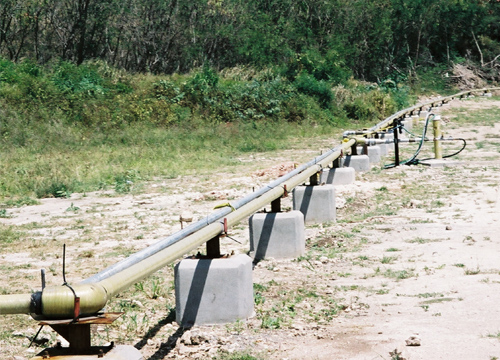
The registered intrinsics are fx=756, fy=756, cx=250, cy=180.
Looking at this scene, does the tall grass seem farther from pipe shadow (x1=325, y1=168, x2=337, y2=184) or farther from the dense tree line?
the dense tree line

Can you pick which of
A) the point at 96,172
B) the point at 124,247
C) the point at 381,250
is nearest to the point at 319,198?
the point at 381,250

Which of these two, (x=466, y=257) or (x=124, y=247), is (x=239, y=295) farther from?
(x=124, y=247)

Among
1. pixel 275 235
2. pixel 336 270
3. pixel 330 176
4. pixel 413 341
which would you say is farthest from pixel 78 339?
pixel 330 176

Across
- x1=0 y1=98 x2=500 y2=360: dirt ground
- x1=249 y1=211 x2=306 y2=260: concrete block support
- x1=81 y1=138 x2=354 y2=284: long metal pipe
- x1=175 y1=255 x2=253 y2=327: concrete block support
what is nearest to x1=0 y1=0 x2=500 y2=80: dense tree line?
x1=0 y1=98 x2=500 y2=360: dirt ground

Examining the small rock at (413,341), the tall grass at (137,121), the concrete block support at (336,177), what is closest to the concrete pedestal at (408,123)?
the tall grass at (137,121)

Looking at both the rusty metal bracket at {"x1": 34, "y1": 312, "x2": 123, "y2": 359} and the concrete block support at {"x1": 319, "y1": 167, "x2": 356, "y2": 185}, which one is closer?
the rusty metal bracket at {"x1": 34, "y1": 312, "x2": 123, "y2": 359}

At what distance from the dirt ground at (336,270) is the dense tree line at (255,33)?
19.3 meters

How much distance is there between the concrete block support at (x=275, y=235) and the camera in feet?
24.9

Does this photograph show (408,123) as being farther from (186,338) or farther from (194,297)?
(186,338)

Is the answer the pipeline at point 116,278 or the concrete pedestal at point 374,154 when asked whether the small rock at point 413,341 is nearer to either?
the pipeline at point 116,278

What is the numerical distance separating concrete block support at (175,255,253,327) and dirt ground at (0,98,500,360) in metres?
0.10

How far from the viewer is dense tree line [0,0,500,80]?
30.9 meters

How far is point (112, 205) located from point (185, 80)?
14.3 meters

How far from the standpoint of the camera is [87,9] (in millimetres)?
30219
